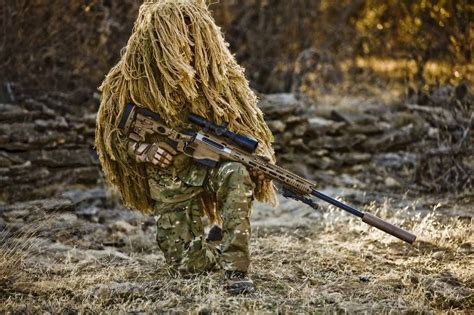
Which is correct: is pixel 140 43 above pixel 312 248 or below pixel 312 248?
above

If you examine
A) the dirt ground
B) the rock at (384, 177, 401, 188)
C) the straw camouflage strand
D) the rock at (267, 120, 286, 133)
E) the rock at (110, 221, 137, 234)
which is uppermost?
the straw camouflage strand

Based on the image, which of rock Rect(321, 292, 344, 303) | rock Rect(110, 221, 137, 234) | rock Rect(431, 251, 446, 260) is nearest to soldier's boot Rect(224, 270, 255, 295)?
rock Rect(321, 292, 344, 303)

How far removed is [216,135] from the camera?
3.96 metres

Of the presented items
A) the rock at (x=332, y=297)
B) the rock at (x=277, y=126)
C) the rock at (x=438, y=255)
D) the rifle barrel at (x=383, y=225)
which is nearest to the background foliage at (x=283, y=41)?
the rock at (x=277, y=126)

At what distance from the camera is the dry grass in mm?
3555

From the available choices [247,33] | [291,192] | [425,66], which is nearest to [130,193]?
[291,192]

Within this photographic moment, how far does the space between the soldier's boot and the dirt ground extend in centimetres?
7

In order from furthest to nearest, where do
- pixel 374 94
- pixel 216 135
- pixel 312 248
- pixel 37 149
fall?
pixel 374 94
pixel 37 149
pixel 312 248
pixel 216 135

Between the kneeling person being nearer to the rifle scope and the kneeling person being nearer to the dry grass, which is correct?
the rifle scope

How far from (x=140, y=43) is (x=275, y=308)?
175 cm

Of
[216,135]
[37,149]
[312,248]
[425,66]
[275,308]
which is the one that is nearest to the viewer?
[275,308]

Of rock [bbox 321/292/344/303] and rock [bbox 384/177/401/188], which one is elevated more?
rock [bbox 321/292/344/303]

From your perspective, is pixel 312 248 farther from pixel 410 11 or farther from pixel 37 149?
pixel 410 11

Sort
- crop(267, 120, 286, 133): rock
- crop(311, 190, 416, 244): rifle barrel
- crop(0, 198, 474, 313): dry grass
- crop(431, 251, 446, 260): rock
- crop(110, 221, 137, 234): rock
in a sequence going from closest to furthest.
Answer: crop(0, 198, 474, 313): dry grass < crop(311, 190, 416, 244): rifle barrel < crop(431, 251, 446, 260): rock < crop(110, 221, 137, 234): rock < crop(267, 120, 286, 133): rock
